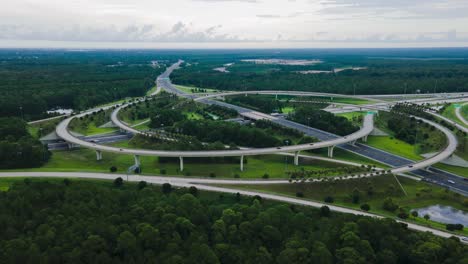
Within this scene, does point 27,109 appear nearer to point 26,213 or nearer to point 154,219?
point 26,213

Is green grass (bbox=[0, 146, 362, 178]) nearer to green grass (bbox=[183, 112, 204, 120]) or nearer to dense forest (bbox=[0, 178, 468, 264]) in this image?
dense forest (bbox=[0, 178, 468, 264])

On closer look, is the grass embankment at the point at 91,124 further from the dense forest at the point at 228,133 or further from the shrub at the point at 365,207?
the shrub at the point at 365,207

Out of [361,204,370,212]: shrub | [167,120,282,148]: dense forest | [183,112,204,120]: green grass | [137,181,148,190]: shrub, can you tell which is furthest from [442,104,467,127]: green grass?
[137,181,148,190]: shrub

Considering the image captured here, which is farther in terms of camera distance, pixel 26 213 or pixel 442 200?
pixel 442 200

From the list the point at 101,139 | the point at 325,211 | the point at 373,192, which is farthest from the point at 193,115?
the point at 325,211

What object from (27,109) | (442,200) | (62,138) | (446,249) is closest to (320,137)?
(442,200)

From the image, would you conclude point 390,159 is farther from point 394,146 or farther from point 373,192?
point 373,192
